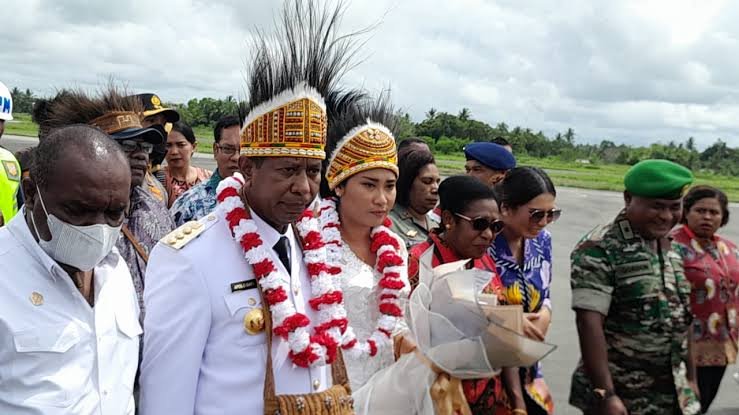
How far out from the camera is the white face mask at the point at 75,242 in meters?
1.91

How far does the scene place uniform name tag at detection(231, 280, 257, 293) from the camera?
6.86 ft

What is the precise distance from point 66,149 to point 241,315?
2.38ft

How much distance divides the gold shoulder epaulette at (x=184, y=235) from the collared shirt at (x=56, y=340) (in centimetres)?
25

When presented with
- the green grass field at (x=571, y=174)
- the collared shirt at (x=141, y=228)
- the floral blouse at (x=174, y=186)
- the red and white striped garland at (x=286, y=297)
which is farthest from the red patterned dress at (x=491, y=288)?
the green grass field at (x=571, y=174)

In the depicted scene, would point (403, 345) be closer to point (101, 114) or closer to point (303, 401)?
point (303, 401)

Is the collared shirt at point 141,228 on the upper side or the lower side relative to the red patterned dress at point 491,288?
upper

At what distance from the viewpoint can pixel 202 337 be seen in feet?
6.48

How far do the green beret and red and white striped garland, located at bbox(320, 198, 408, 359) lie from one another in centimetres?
138

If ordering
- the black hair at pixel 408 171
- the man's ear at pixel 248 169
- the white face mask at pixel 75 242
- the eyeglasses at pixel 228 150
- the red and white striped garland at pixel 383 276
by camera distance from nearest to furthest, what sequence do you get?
the white face mask at pixel 75 242 → the man's ear at pixel 248 169 → the red and white striped garland at pixel 383 276 → the black hair at pixel 408 171 → the eyeglasses at pixel 228 150

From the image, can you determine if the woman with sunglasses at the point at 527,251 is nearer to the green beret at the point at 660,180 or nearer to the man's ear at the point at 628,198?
the man's ear at the point at 628,198

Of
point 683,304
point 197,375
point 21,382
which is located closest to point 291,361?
point 197,375

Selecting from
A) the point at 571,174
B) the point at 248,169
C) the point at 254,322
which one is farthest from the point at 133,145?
the point at 571,174

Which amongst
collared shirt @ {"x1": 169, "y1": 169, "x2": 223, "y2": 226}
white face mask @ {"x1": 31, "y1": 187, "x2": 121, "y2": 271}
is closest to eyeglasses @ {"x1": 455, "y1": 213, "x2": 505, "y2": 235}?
collared shirt @ {"x1": 169, "y1": 169, "x2": 223, "y2": 226}

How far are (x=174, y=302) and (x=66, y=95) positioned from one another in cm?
166
